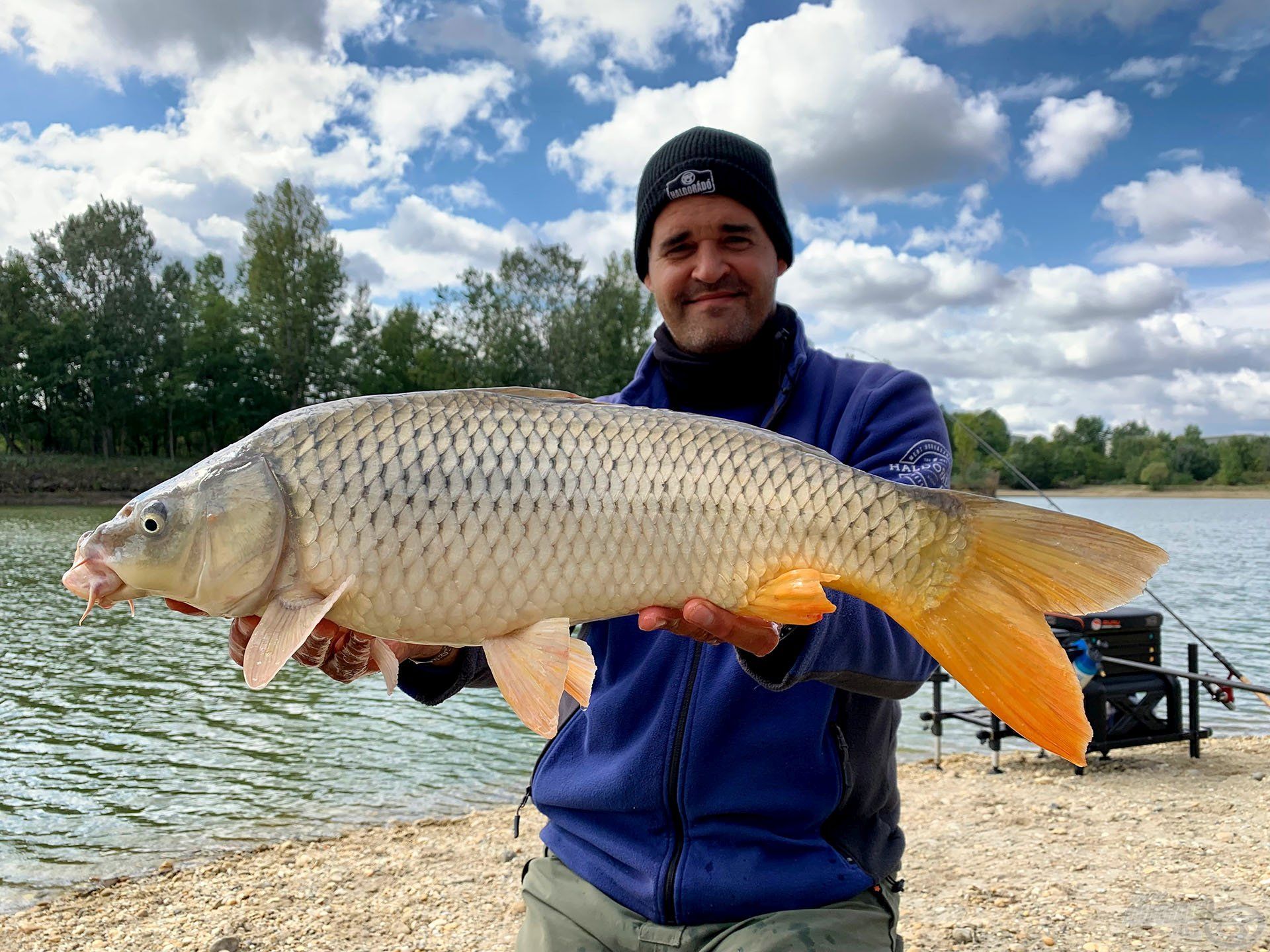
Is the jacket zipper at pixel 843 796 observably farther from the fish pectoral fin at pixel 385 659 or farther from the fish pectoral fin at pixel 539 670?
the fish pectoral fin at pixel 385 659

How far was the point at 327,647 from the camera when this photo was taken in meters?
1.68

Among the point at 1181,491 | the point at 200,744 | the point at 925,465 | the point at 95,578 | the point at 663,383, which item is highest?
the point at 1181,491

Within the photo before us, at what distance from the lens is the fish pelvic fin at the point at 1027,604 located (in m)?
1.36

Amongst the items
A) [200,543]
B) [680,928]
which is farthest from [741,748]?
[200,543]

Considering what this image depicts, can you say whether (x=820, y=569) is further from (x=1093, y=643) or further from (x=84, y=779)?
(x=84, y=779)

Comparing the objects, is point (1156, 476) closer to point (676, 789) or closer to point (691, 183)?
point (691, 183)

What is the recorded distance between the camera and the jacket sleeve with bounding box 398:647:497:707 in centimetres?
210

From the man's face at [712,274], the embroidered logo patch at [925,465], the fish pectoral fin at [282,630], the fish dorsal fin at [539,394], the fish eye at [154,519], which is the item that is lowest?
the fish pectoral fin at [282,630]

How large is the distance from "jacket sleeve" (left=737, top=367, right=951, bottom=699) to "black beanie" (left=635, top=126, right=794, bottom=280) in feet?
2.44

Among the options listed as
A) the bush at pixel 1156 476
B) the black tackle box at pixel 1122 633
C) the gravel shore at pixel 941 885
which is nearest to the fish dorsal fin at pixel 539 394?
the gravel shore at pixel 941 885

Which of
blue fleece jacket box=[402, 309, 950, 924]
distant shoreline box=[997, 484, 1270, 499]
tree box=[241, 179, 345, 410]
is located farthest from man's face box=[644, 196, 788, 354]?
distant shoreline box=[997, 484, 1270, 499]

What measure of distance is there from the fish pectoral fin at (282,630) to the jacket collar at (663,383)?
99cm

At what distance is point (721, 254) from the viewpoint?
2.44m

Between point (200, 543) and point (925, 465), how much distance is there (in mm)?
1426
